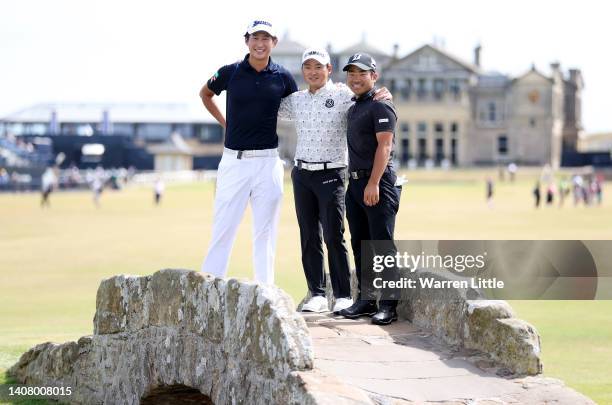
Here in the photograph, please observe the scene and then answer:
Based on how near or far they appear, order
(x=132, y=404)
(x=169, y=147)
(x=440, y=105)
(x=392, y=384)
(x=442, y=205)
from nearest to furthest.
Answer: (x=392, y=384) < (x=132, y=404) < (x=442, y=205) < (x=169, y=147) < (x=440, y=105)

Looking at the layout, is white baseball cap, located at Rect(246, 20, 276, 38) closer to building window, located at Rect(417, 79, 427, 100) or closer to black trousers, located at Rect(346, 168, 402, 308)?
black trousers, located at Rect(346, 168, 402, 308)

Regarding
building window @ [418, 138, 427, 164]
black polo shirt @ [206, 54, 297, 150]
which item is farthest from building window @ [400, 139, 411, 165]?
black polo shirt @ [206, 54, 297, 150]

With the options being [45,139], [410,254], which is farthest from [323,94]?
[45,139]

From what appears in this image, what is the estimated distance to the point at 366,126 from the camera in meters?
7.70

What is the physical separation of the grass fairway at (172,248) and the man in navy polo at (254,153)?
9.69ft

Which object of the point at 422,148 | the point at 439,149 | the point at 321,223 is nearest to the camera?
the point at 321,223

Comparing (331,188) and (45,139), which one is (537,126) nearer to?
(45,139)

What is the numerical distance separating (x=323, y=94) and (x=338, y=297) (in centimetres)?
152

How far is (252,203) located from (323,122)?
84 cm

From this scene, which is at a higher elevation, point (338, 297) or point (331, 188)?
point (331, 188)

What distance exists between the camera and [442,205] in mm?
47906

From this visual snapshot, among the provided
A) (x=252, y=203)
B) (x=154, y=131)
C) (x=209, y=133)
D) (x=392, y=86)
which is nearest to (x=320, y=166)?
(x=252, y=203)

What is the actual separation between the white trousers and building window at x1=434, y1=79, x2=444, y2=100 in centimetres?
10426

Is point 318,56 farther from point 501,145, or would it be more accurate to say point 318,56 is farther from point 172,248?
point 501,145
